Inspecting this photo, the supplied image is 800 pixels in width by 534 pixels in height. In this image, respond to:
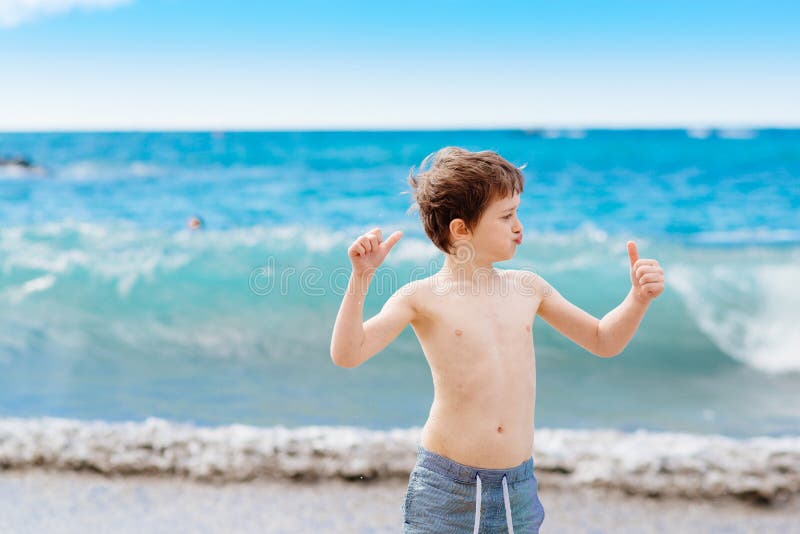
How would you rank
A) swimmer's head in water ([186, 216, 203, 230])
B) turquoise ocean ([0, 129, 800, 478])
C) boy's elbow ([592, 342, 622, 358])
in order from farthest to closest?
swimmer's head in water ([186, 216, 203, 230]), turquoise ocean ([0, 129, 800, 478]), boy's elbow ([592, 342, 622, 358])

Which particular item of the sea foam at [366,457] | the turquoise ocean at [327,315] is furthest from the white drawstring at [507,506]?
the sea foam at [366,457]

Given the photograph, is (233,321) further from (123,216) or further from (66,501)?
(123,216)

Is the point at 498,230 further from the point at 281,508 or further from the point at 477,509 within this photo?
the point at 281,508

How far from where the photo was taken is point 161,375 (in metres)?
6.11

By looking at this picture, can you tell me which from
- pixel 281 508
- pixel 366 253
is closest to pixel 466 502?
pixel 366 253

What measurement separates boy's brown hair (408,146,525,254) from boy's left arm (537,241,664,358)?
0.30m

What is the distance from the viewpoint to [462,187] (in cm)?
192

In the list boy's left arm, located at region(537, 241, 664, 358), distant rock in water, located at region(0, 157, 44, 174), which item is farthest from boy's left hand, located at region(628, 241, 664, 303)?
distant rock in water, located at region(0, 157, 44, 174)

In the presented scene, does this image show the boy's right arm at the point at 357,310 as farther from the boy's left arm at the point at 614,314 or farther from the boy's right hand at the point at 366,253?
the boy's left arm at the point at 614,314

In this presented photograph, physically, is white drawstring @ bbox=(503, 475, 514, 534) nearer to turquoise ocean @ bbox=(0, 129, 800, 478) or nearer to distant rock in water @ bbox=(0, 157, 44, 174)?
turquoise ocean @ bbox=(0, 129, 800, 478)

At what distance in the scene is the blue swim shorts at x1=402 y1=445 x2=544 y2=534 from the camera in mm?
1864

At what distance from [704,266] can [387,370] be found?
4762 millimetres

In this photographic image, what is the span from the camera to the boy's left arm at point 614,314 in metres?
1.96

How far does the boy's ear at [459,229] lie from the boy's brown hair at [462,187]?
11 mm
